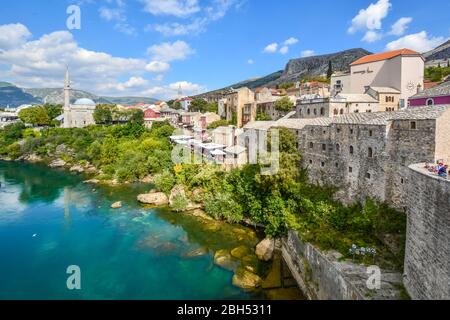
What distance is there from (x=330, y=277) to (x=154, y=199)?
60.9ft

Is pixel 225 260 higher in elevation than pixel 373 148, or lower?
lower

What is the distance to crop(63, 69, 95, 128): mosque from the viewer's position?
6661 centimetres

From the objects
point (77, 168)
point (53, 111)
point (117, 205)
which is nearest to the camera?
point (117, 205)

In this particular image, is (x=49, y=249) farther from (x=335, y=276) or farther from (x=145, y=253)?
(x=335, y=276)

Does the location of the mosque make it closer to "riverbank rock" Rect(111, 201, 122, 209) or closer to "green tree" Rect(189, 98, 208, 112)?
"green tree" Rect(189, 98, 208, 112)

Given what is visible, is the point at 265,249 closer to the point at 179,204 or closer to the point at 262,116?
the point at 179,204

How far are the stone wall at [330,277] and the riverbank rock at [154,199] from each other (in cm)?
1413

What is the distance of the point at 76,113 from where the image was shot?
6881 cm

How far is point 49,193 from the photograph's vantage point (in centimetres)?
3266

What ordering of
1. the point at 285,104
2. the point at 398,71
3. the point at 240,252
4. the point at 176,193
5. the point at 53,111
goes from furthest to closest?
the point at 53,111, the point at 285,104, the point at 398,71, the point at 176,193, the point at 240,252

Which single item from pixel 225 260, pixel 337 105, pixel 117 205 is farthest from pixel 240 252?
pixel 337 105
